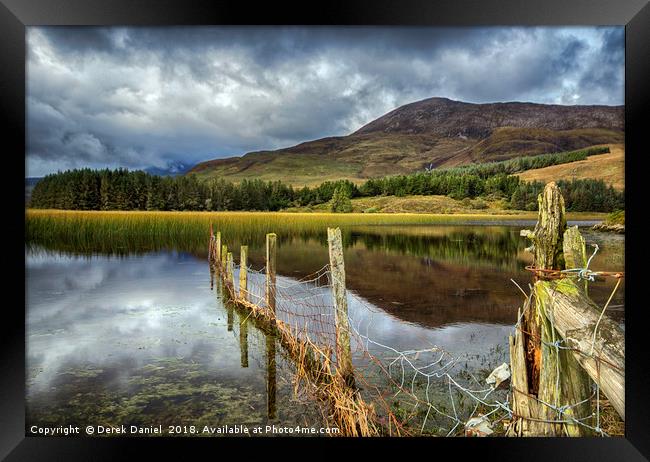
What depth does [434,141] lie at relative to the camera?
771cm

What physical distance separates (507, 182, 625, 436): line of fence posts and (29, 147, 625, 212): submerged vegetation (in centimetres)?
229

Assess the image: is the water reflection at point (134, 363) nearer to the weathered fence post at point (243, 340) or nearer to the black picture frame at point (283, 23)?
the weathered fence post at point (243, 340)

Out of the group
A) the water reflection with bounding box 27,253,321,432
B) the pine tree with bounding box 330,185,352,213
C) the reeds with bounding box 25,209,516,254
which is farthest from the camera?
the pine tree with bounding box 330,185,352,213

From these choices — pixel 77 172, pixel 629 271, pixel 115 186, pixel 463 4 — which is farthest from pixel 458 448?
pixel 115 186

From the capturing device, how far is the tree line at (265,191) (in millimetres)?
4668

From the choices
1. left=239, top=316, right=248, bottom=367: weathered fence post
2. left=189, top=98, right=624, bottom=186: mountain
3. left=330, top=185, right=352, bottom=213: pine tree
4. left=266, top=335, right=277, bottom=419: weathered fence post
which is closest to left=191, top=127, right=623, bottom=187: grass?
left=189, top=98, right=624, bottom=186: mountain

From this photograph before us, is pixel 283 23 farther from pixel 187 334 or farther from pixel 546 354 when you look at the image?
pixel 187 334

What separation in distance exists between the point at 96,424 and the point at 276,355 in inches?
71.8

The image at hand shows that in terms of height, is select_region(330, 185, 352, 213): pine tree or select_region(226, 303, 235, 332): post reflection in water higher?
select_region(330, 185, 352, 213): pine tree

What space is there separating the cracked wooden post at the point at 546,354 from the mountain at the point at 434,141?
2056mm

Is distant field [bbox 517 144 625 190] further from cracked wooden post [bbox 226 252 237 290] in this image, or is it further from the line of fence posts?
cracked wooden post [bbox 226 252 237 290]

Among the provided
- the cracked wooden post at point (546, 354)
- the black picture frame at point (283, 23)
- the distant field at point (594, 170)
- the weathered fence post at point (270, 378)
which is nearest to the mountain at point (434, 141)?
the distant field at point (594, 170)

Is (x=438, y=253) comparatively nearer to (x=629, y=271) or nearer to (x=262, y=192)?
(x=262, y=192)

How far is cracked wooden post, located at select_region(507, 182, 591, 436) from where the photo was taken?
6.93 feet
